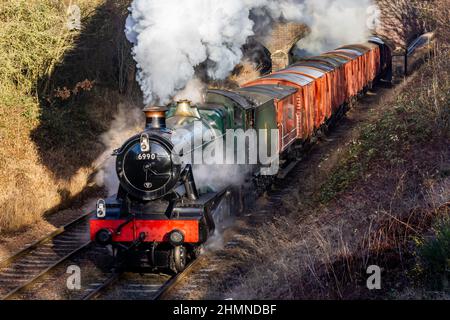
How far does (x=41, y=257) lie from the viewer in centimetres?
1129

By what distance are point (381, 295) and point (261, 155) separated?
21.4 ft

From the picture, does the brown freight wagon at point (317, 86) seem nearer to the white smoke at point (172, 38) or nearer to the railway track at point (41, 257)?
the white smoke at point (172, 38)

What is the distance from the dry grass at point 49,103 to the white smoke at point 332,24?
10.7 metres

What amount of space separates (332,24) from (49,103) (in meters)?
17.1

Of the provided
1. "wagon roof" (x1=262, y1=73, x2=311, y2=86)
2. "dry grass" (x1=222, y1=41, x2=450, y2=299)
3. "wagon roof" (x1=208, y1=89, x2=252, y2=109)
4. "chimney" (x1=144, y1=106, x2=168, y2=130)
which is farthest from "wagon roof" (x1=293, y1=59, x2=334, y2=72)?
"chimney" (x1=144, y1=106, x2=168, y2=130)

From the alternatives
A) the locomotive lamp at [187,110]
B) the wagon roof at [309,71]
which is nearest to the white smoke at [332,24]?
the wagon roof at [309,71]

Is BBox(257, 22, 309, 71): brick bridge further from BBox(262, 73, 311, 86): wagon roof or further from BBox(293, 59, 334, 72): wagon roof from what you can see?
BBox(262, 73, 311, 86): wagon roof

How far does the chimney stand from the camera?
32.5ft

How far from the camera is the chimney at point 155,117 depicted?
9898 millimetres

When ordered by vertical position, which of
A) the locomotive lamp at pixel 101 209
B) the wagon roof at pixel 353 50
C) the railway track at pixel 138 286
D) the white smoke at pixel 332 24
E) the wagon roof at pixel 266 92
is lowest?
the railway track at pixel 138 286

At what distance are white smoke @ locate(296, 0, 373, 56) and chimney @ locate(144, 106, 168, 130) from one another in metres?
19.4

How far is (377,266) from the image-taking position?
7594mm

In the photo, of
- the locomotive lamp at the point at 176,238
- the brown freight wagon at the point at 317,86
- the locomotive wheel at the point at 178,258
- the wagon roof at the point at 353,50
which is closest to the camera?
the locomotive lamp at the point at 176,238

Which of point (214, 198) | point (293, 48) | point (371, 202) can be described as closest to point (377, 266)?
point (371, 202)
